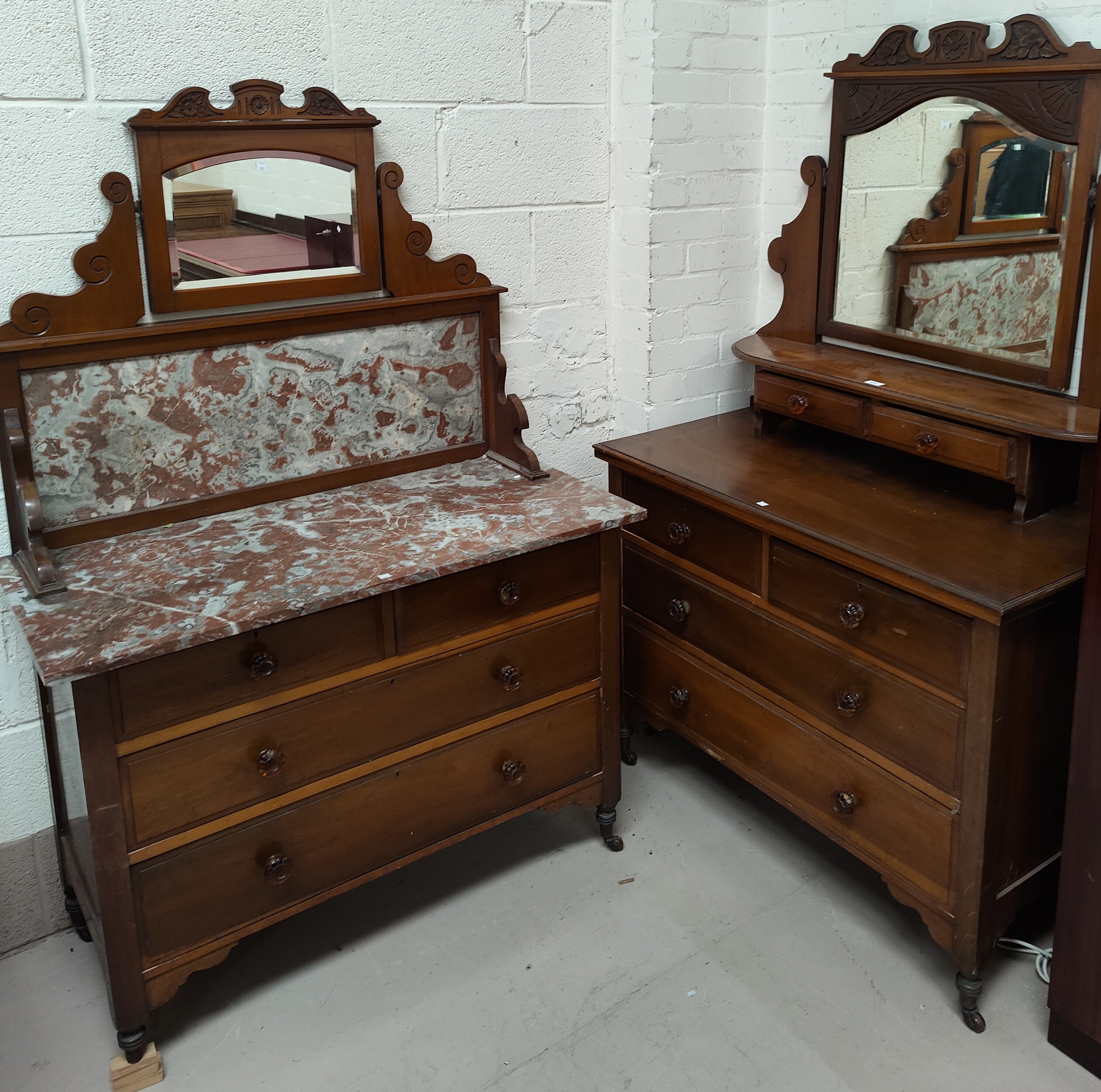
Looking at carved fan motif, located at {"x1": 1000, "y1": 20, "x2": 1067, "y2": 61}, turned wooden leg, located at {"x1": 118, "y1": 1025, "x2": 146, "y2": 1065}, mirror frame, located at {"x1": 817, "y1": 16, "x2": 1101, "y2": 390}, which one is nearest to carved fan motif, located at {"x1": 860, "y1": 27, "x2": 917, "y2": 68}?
mirror frame, located at {"x1": 817, "y1": 16, "x2": 1101, "y2": 390}

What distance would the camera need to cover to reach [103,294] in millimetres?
2002

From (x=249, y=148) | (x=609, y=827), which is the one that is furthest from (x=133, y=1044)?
(x=249, y=148)

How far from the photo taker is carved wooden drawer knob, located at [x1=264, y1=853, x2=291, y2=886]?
1.98 meters

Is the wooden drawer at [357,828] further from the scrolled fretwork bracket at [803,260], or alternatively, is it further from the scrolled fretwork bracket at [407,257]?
the scrolled fretwork bracket at [803,260]

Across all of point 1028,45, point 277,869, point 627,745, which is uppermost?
point 1028,45

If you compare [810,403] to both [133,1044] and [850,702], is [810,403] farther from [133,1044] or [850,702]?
[133,1044]

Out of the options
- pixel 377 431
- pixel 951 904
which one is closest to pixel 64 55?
pixel 377 431

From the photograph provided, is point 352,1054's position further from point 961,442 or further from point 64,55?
point 64,55

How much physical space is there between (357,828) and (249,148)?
1.29m

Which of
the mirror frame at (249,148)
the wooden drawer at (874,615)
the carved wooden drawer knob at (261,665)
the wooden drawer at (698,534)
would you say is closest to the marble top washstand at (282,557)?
the carved wooden drawer knob at (261,665)

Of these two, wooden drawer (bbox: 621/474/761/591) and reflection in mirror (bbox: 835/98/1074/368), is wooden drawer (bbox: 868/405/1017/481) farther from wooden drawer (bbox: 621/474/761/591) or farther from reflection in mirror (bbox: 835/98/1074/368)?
wooden drawer (bbox: 621/474/761/591)

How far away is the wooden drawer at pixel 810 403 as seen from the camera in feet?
7.66

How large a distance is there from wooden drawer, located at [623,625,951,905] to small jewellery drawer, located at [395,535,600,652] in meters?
0.42

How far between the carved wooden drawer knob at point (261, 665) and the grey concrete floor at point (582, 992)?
69 centimetres
